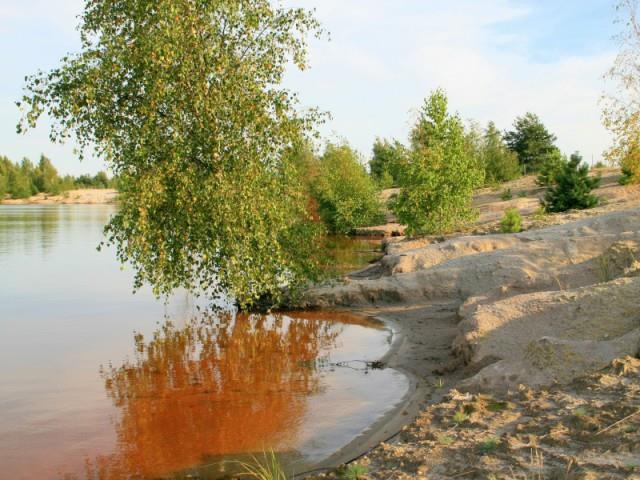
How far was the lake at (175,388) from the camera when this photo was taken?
816 cm

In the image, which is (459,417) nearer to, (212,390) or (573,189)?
(212,390)

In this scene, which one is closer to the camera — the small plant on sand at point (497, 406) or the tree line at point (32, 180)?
the small plant on sand at point (497, 406)

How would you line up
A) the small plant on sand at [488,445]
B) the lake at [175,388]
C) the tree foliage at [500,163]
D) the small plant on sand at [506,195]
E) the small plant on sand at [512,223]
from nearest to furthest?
the small plant on sand at [488,445] < the lake at [175,388] < the small plant on sand at [512,223] < the small plant on sand at [506,195] < the tree foliage at [500,163]

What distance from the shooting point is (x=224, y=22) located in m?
13.8

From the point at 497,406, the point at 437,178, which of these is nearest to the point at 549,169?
the point at 437,178

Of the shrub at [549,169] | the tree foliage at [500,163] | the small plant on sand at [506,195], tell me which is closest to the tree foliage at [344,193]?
the small plant on sand at [506,195]

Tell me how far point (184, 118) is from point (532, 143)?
56.7m

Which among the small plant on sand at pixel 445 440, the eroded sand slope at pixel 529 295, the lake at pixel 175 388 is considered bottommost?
the lake at pixel 175 388

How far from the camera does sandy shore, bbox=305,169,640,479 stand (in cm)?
603

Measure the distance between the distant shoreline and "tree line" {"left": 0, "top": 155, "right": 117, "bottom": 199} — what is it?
1109 millimetres

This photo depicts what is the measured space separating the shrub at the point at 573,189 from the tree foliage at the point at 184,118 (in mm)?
21936

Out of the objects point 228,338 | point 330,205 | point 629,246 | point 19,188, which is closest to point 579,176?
point 330,205

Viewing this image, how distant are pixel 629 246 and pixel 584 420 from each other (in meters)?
7.60

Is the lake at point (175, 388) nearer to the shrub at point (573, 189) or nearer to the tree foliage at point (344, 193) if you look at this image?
the shrub at point (573, 189)
